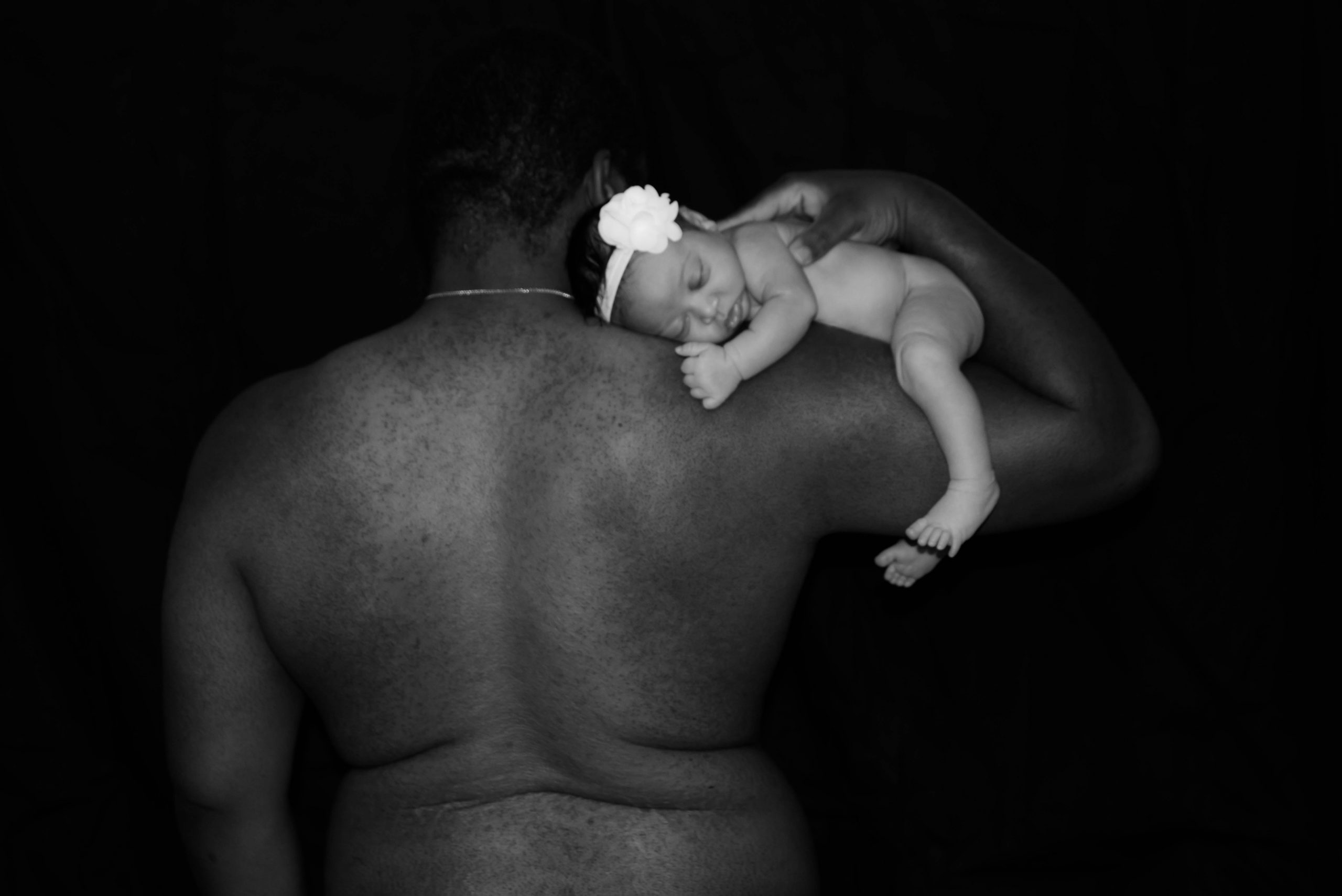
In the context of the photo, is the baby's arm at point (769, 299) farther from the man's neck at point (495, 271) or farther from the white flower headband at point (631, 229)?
the man's neck at point (495, 271)

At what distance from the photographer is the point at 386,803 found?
59.9 inches

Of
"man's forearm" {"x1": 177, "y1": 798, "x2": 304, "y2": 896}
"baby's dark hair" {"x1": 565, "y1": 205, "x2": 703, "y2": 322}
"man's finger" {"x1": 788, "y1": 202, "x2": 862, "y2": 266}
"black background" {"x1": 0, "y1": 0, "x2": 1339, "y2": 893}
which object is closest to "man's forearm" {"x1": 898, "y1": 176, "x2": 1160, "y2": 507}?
"man's finger" {"x1": 788, "y1": 202, "x2": 862, "y2": 266}

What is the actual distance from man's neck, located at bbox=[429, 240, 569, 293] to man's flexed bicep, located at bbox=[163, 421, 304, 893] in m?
0.36

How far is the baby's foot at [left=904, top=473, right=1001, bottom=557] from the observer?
4.74ft

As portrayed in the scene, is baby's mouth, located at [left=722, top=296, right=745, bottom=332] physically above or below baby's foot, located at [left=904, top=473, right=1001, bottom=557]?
above

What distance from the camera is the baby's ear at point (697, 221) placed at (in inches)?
63.2

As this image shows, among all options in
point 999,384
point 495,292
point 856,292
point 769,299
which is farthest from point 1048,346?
point 495,292

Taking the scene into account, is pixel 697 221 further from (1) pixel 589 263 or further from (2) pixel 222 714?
(2) pixel 222 714

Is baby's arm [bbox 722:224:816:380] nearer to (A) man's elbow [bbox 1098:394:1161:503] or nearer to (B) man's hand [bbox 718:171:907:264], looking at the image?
(B) man's hand [bbox 718:171:907:264]

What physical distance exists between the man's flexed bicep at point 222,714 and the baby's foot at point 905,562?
2.57 ft

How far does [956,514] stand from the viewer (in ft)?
4.75

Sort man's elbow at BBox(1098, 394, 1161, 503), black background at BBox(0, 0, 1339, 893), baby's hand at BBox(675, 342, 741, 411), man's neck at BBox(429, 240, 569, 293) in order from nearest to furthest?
baby's hand at BBox(675, 342, 741, 411) < man's neck at BBox(429, 240, 569, 293) < man's elbow at BBox(1098, 394, 1161, 503) < black background at BBox(0, 0, 1339, 893)

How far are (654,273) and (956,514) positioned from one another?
46cm

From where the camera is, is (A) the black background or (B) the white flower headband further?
(A) the black background
